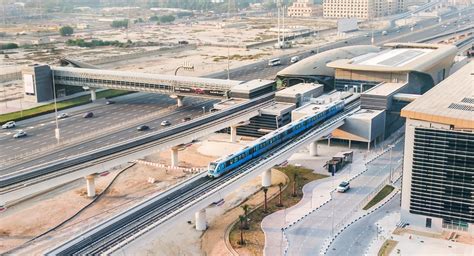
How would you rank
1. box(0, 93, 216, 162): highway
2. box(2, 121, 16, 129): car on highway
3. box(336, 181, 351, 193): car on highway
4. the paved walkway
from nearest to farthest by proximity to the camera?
A: the paved walkway
box(336, 181, 351, 193): car on highway
box(0, 93, 216, 162): highway
box(2, 121, 16, 129): car on highway

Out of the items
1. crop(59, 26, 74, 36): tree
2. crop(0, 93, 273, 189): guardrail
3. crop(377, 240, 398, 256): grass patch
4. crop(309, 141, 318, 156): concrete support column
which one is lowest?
crop(377, 240, 398, 256): grass patch

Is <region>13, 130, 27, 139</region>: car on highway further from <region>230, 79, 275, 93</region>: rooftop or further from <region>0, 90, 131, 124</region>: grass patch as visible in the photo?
<region>230, 79, 275, 93</region>: rooftop

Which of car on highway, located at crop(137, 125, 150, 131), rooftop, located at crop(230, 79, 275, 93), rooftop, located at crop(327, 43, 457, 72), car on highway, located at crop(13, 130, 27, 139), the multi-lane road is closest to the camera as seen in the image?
the multi-lane road

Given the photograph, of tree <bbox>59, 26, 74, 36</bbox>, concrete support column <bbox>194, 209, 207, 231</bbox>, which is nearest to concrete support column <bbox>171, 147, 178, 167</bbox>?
concrete support column <bbox>194, 209, 207, 231</bbox>

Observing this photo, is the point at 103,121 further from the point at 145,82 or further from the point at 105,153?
the point at 105,153

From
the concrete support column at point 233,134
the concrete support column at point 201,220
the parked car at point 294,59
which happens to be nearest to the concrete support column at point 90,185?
the concrete support column at point 201,220

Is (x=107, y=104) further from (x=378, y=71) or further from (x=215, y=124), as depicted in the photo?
(x=378, y=71)

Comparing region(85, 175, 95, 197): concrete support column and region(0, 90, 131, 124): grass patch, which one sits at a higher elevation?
region(0, 90, 131, 124): grass patch
